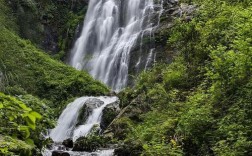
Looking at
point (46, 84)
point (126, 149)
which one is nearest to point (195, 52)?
point (126, 149)

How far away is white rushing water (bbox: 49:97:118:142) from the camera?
18233 mm

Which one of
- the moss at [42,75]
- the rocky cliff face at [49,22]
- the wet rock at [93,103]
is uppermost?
the rocky cliff face at [49,22]

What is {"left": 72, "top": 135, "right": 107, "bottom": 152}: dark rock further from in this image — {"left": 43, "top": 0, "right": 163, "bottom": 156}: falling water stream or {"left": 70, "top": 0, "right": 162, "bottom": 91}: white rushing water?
{"left": 70, "top": 0, "right": 162, "bottom": 91}: white rushing water

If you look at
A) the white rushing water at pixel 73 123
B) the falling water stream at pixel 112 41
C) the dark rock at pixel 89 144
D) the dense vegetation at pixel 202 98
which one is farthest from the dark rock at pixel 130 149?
the falling water stream at pixel 112 41

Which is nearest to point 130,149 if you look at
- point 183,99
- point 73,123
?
point 183,99

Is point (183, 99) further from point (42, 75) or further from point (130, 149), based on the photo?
point (42, 75)

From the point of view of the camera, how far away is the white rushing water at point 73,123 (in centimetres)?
1823

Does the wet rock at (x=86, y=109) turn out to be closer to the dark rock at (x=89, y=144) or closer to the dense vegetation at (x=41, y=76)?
the dense vegetation at (x=41, y=76)

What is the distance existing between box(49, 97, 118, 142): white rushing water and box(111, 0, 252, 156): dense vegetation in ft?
10.9

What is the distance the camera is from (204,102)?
961 cm

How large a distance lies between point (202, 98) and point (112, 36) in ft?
65.0

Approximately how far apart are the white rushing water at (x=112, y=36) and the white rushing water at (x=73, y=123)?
4.51 m

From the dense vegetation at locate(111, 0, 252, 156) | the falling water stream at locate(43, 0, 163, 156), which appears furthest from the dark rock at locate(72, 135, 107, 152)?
the falling water stream at locate(43, 0, 163, 156)

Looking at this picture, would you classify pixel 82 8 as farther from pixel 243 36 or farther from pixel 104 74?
pixel 243 36
